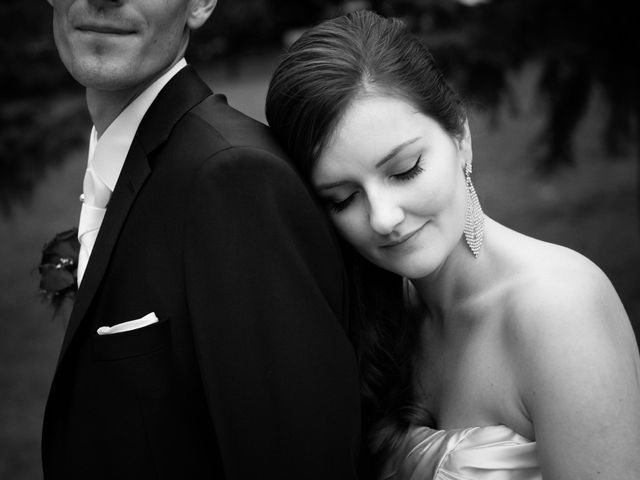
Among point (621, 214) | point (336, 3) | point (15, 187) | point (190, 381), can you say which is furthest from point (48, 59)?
point (621, 214)

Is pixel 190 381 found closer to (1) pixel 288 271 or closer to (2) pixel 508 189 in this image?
(1) pixel 288 271

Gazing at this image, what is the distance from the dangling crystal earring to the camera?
2.44 meters

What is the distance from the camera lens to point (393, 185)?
2.14m

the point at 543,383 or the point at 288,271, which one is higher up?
the point at 288,271

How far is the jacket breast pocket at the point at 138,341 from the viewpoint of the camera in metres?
1.91

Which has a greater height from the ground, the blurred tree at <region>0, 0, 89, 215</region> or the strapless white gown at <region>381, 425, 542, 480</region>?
the blurred tree at <region>0, 0, 89, 215</region>

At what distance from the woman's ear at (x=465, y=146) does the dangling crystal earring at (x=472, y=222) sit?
2 centimetres

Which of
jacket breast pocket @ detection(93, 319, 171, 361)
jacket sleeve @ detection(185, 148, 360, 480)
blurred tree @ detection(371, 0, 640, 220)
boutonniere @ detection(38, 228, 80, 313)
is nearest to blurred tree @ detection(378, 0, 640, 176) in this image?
blurred tree @ detection(371, 0, 640, 220)

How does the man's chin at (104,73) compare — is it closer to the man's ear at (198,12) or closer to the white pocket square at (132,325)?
the man's ear at (198,12)

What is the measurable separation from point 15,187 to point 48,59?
2.68 ft

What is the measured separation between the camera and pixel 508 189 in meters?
10.6

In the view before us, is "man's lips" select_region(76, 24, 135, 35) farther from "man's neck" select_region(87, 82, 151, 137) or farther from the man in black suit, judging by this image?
"man's neck" select_region(87, 82, 151, 137)

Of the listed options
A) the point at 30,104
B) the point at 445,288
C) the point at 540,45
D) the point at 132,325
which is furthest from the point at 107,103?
the point at 540,45

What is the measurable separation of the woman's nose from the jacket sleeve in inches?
8.8
